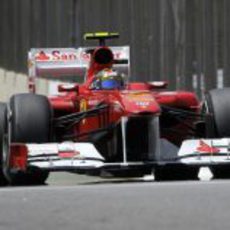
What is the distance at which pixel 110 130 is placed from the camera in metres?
10.4

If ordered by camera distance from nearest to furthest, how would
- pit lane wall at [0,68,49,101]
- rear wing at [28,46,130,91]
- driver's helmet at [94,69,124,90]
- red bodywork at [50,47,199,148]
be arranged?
red bodywork at [50,47,199,148], driver's helmet at [94,69,124,90], rear wing at [28,46,130,91], pit lane wall at [0,68,49,101]

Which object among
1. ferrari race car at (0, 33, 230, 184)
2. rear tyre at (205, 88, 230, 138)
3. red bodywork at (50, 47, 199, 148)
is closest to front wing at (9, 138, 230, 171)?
ferrari race car at (0, 33, 230, 184)

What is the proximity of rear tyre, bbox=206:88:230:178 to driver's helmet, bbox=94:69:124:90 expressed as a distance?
1.28 m

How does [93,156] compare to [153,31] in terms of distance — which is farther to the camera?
[153,31]

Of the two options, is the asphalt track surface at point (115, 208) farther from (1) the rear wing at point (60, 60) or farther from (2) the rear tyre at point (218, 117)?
(1) the rear wing at point (60, 60)

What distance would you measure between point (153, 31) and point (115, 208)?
14.0 metres

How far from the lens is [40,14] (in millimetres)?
21578

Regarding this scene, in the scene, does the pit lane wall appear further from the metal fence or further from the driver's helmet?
the driver's helmet

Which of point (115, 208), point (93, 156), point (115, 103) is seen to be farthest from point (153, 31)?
point (115, 208)

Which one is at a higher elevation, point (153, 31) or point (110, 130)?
point (153, 31)

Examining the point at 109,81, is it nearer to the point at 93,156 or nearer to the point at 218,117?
the point at 218,117

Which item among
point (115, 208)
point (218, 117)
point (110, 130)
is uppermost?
point (218, 117)

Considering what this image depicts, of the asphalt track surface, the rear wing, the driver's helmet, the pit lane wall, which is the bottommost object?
the asphalt track surface

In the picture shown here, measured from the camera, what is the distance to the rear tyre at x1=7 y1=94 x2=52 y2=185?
943 cm
